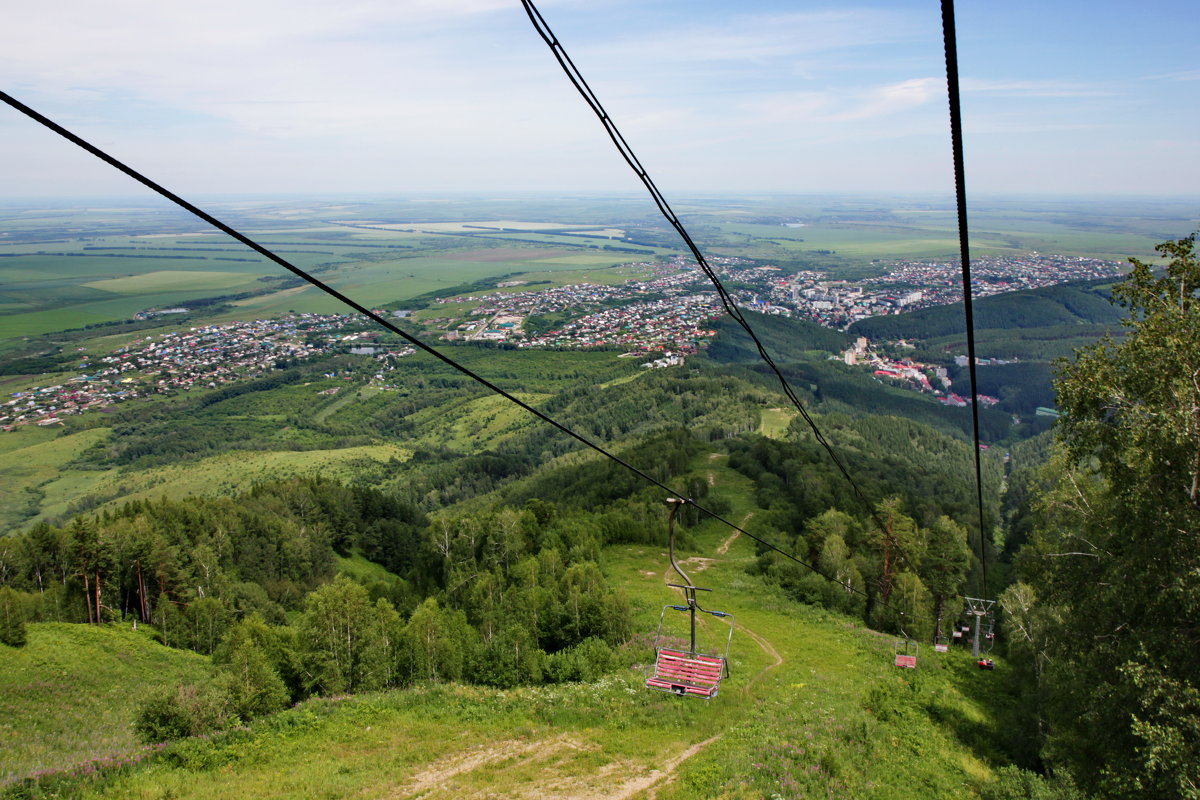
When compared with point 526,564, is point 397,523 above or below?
below

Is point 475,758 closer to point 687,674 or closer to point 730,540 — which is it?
point 687,674

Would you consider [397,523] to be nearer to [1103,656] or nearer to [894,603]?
[894,603]

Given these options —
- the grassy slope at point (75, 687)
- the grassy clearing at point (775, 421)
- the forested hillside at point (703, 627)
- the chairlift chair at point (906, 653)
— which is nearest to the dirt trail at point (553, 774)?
the forested hillside at point (703, 627)

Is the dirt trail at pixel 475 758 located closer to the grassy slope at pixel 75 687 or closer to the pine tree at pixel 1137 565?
the grassy slope at pixel 75 687

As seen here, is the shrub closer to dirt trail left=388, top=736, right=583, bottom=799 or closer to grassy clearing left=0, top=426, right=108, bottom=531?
dirt trail left=388, top=736, right=583, bottom=799

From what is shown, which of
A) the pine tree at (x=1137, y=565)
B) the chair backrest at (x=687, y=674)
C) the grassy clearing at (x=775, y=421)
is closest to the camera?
the pine tree at (x=1137, y=565)

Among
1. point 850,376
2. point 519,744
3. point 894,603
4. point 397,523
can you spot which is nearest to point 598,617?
point 519,744

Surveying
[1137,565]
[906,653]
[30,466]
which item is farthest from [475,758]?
[30,466]
